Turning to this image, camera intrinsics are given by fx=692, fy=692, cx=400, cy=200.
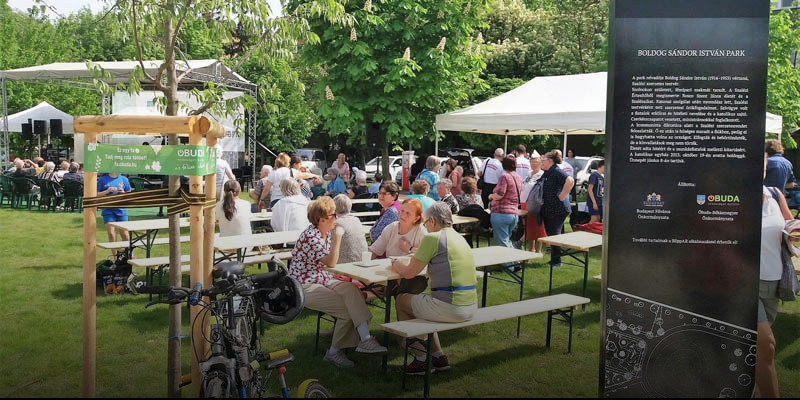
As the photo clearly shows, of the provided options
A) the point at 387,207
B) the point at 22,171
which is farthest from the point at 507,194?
the point at 22,171

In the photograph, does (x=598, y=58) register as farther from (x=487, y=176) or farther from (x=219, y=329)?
(x=219, y=329)

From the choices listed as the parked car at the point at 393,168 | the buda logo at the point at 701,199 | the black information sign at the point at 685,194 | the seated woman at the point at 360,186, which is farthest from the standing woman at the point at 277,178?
the parked car at the point at 393,168

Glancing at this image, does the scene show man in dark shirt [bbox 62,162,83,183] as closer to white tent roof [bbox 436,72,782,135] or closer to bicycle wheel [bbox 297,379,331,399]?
white tent roof [bbox 436,72,782,135]

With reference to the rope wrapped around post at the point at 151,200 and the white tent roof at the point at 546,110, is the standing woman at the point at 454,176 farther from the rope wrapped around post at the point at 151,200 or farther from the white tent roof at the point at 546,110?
the rope wrapped around post at the point at 151,200

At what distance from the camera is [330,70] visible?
15.0 metres

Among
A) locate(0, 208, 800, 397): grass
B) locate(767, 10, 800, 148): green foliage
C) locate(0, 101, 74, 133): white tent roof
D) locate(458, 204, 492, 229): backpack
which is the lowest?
locate(0, 208, 800, 397): grass

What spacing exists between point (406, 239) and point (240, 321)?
2467 mm

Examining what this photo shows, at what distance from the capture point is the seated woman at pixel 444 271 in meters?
4.82

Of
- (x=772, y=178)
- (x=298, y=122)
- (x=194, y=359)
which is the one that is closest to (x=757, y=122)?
(x=194, y=359)

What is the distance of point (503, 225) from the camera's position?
9008 mm

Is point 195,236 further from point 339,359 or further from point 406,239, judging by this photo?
point 406,239

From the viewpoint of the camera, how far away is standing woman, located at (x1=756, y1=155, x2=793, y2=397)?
4137 mm

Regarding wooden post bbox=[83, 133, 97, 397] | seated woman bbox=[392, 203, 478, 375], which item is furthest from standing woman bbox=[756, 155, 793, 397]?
wooden post bbox=[83, 133, 97, 397]

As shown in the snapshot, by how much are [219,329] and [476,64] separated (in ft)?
39.3
